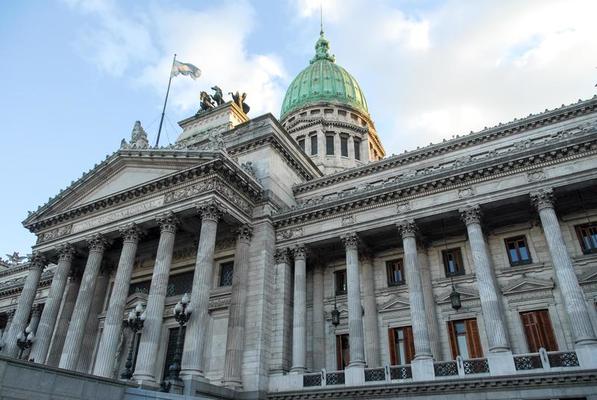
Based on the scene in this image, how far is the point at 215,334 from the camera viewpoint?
25.5 m

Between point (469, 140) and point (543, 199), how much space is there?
31.7 feet

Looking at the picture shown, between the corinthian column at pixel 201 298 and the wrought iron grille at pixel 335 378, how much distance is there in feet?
19.8

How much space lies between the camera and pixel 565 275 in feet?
63.8

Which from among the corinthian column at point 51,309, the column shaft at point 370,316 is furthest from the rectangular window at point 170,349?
the column shaft at point 370,316

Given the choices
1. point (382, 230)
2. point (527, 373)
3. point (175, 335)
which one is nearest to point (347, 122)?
point (382, 230)

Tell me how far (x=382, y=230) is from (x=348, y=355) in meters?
6.78

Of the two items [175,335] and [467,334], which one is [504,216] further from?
[175,335]

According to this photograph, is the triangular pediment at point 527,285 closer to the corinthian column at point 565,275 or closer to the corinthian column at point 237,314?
the corinthian column at point 565,275

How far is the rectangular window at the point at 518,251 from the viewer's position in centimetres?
2302

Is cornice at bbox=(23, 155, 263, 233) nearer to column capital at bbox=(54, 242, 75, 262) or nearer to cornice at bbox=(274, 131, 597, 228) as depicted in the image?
column capital at bbox=(54, 242, 75, 262)

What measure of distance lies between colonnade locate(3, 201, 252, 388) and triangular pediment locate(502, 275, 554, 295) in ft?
43.0

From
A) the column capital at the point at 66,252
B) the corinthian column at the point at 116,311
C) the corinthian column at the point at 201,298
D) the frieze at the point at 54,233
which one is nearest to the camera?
the corinthian column at the point at 201,298

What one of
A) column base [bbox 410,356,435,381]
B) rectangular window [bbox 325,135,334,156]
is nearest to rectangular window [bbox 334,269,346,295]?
column base [bbox 410,356,435,381]

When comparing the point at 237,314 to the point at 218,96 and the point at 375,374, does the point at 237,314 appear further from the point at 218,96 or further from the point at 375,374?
the point at 218,96
